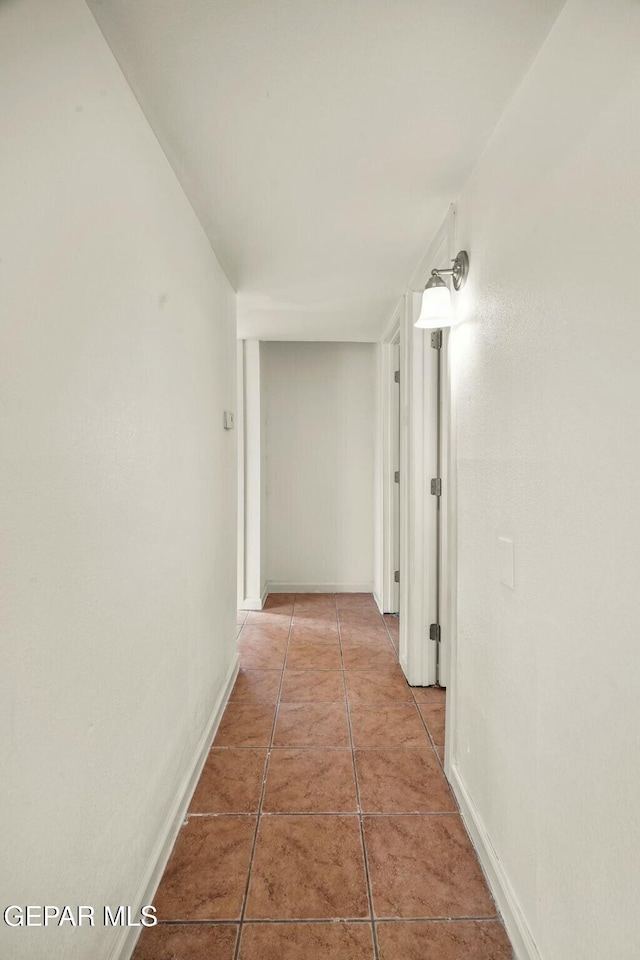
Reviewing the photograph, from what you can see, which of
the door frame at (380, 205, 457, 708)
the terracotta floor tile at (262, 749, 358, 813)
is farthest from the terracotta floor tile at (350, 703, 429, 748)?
the door frame at (380, 205, 457, 708)

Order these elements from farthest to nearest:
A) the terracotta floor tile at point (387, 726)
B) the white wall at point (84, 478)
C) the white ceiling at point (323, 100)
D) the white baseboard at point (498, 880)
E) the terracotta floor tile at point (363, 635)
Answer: the terracotta floor tile at point (363, 635)
the terracotta floor tile at point (387, 726)
the white baseboard at point (498, 880)
the white ceiling at point (323, 100)
the white wall at point (84, 478)

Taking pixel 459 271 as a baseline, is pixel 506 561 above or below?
below

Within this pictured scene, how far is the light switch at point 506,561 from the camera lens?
130 cm

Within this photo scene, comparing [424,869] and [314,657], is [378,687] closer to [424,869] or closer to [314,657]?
[314,657]

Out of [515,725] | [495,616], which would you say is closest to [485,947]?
[515,725]

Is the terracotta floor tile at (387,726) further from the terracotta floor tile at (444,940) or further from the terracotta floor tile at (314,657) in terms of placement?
the terracotta floor tile at (444,940)

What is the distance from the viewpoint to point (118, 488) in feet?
3.93

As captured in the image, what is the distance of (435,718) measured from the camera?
237 centimetres

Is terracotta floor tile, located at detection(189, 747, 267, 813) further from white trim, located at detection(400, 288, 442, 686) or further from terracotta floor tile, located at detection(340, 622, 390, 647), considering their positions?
terracotta floor tile, located at detection(340, 622, 390, 647)

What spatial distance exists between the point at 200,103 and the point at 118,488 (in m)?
1.05

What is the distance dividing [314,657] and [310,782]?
1.19 metres

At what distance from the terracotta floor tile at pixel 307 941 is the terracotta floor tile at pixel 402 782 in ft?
1.53

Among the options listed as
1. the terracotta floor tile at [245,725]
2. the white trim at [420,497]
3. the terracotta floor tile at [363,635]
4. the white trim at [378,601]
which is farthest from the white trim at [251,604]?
the white trim at [420,497]

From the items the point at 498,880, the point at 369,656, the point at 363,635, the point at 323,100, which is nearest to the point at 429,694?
the point at 369,656
